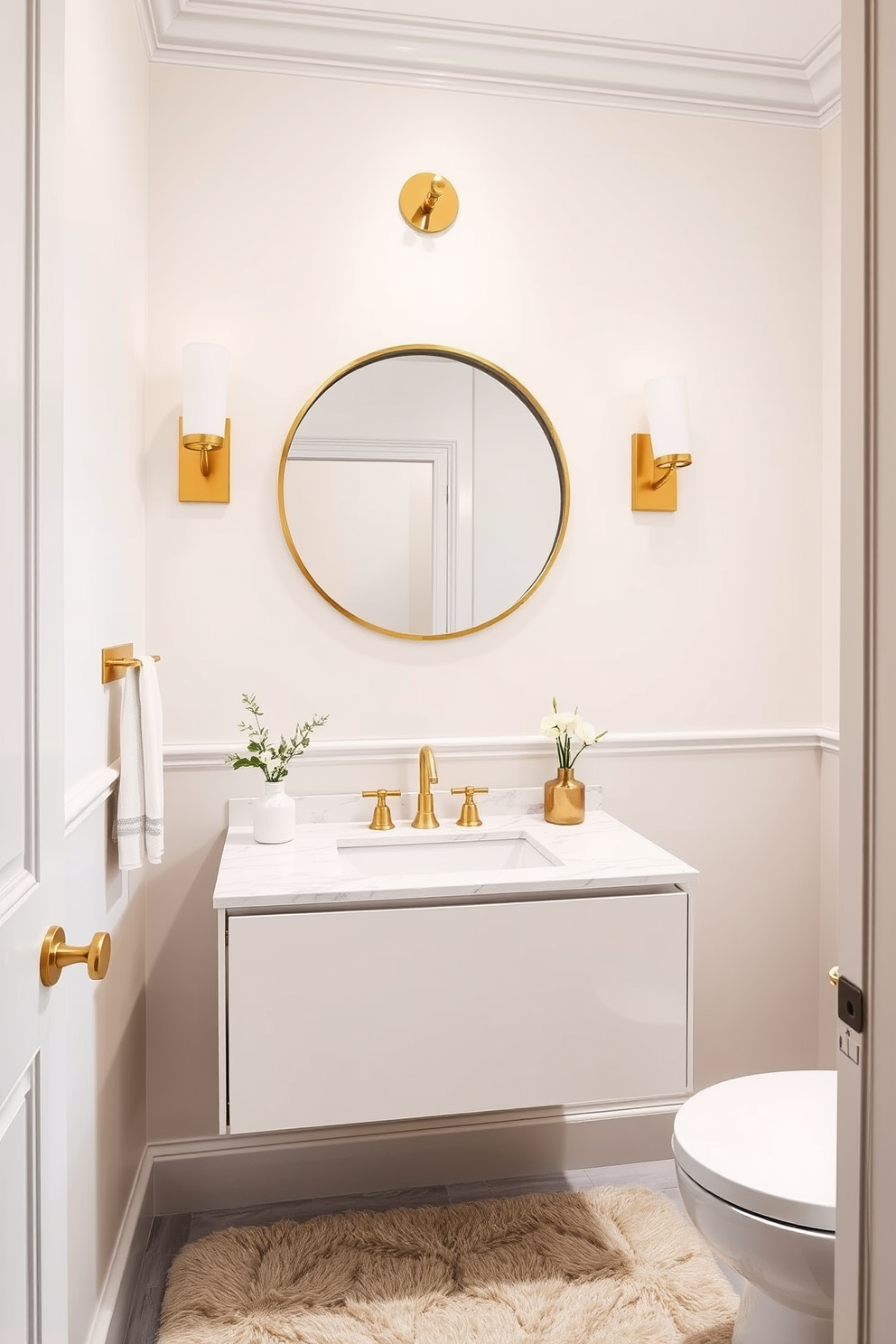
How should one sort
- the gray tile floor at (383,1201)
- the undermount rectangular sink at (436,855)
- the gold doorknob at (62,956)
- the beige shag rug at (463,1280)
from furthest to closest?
the undermount rectangular sink at (436,855) → the gray tile floor at (383,1201) → the beige shag rug at (463,1280) → the gold doorknob at (62,956)

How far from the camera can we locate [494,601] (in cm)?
213

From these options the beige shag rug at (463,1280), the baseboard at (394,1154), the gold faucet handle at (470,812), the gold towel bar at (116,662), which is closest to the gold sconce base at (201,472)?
the gold towel bar at (116,662)

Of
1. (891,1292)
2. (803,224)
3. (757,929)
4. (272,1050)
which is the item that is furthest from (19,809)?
(803,224)

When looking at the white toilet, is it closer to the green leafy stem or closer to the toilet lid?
the toilet lid

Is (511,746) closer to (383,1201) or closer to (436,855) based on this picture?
(436,855)

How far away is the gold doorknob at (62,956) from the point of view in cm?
84

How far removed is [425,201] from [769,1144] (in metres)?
2.00

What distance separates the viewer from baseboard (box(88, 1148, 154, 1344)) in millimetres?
1503

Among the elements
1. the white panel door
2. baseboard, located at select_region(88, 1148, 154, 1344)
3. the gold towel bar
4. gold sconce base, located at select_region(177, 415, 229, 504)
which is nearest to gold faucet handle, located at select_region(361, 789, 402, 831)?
the gold towel bar

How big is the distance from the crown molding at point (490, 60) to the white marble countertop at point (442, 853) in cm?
165

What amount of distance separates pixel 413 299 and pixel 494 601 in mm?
723

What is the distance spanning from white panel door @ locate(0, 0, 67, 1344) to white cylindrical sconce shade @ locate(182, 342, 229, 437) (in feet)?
3.32

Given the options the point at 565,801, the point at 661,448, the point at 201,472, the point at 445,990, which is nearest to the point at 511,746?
the point at 565,801

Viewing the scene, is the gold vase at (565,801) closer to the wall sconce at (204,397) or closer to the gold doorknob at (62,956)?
the wall sconce at (204,397)
